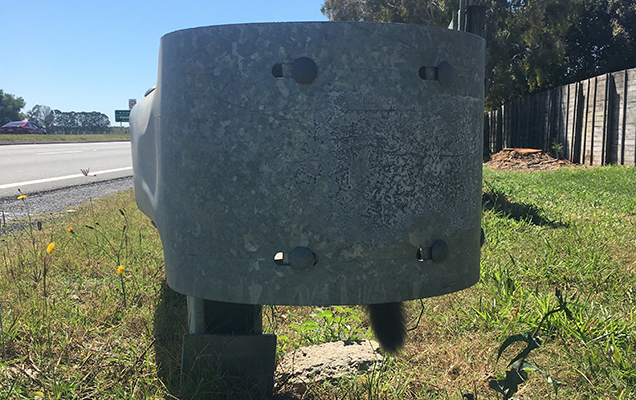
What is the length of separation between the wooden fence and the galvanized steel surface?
9.44 metres

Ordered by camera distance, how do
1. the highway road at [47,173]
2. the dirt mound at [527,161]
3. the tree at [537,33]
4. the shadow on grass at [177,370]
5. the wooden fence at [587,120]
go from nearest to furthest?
the shadow on grass at [177,370] < the highway road at [47,173] < the wooden fence at [587,120] < the dirt mound at [527,161] < the tree at [537,33]

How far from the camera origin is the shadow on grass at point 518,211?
457 cm

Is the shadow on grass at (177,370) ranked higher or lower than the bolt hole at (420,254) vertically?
lower

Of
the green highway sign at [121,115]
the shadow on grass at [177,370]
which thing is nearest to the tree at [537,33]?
the shadow on grass at [177,370]

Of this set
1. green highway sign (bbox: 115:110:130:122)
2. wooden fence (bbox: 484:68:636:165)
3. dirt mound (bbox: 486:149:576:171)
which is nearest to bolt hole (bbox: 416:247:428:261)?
wooden fence (bbox: 484:68:636:165)

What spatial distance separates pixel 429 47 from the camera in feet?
4.70

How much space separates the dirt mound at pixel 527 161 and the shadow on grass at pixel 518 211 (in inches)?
242

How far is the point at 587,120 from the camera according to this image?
10.9 metres

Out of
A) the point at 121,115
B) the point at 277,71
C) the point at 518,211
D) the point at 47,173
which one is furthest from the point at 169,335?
the point at 121,115

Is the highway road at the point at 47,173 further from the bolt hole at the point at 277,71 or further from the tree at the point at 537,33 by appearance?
the tree at the point at 537,33

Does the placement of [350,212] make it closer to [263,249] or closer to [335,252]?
[335,252]

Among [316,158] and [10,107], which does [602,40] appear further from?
[10,107]

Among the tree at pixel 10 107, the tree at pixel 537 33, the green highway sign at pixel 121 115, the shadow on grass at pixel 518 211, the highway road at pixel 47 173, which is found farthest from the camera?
the tree at pixel 10 107

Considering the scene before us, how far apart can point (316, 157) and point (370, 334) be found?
133cm
